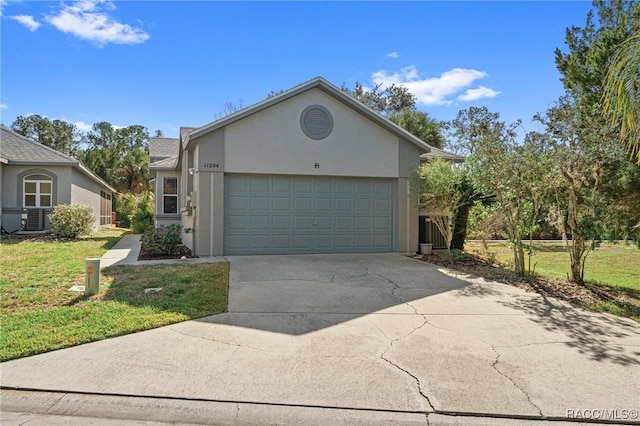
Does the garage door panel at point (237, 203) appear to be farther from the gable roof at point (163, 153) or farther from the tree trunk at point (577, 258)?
the tree trunk at point (577, 258)

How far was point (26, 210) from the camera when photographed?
58.5 ft

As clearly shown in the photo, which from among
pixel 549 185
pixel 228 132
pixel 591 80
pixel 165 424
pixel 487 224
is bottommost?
pixel 165 424

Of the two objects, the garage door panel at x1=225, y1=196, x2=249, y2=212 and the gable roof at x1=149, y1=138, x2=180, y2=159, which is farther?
the gable roof at x1=149, y1=138, x2=180, y2=159

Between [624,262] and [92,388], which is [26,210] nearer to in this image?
[92,388]

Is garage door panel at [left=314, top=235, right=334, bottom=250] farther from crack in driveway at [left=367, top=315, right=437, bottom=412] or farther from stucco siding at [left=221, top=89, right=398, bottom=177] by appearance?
crack in driveway at [left=367, top=315, right=437, bottom=412]

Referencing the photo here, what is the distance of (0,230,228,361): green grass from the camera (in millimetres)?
4801

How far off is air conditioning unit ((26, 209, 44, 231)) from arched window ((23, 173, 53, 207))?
0.45 metres

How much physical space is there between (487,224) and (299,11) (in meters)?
8.52

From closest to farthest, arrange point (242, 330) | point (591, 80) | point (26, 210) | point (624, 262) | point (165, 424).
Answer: point (165, 424) < point (242, 330) < point (591, 80) < point (624, 262) < point (26, 210)

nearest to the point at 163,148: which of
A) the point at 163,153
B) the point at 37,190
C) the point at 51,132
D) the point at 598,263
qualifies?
the point at 163,153

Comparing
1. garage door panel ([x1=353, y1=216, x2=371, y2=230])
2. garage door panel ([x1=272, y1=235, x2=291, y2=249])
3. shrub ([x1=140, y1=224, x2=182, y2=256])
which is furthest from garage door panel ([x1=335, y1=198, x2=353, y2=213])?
shrub ([x1=140, y1=224, x2=182, y2=256])

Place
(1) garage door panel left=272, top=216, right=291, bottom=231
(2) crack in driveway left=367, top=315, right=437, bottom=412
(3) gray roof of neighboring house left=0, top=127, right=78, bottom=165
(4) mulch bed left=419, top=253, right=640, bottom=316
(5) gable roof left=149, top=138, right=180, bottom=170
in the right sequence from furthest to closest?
(5) gable roof left=149, top=138, right=180, bottom=170
(3) gray roof of neighboring house left=0, top=127, right=78, bottom=165
(1) garage door panel left=272, top=216, right=291, bottom=231
(4) mulch bed left=419, top=253, right=640, bottom=316
(2) crack in driveway left=367, top=315, right=437, bottom=412

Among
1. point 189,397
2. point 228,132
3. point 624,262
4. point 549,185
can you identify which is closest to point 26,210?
point 228,132

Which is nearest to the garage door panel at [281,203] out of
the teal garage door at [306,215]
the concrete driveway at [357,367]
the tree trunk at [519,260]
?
the teal garage door at [306,215]
